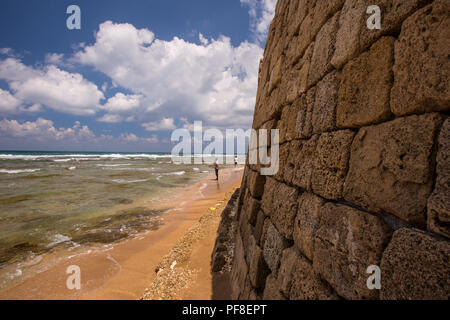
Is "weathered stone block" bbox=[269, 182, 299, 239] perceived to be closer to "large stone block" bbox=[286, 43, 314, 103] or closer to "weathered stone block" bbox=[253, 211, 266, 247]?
"weathered stone block" bbox=[253, 211, 266, 247]

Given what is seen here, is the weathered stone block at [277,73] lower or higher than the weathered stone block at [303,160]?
higher

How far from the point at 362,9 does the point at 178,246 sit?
5.26 meters

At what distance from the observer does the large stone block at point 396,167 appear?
938 millimetres

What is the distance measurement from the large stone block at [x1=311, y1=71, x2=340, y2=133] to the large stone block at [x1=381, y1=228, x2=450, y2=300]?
0.92 meters

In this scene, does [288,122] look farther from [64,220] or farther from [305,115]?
[64,220]

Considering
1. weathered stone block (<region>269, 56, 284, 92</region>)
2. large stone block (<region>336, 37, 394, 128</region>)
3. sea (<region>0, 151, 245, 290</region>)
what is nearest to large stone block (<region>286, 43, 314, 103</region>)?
weathered stone block (<region>269, 56, 284, 92</region>)

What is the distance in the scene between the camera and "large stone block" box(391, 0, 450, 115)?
0.90 m

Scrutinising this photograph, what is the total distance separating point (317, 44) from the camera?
1.99 meters

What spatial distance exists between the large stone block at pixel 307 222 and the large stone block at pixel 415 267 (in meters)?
0.60

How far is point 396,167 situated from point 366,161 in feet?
0.67

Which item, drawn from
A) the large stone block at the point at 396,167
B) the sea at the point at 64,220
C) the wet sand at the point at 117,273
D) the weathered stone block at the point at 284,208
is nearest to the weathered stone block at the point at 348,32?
the large stone block at the point at 396,167

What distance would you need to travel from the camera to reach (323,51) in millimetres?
1864

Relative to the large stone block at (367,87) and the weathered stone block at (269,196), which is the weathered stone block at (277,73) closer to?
the weathered stone block at (269,196)

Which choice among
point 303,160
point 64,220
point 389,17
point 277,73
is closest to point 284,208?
point 303,160
